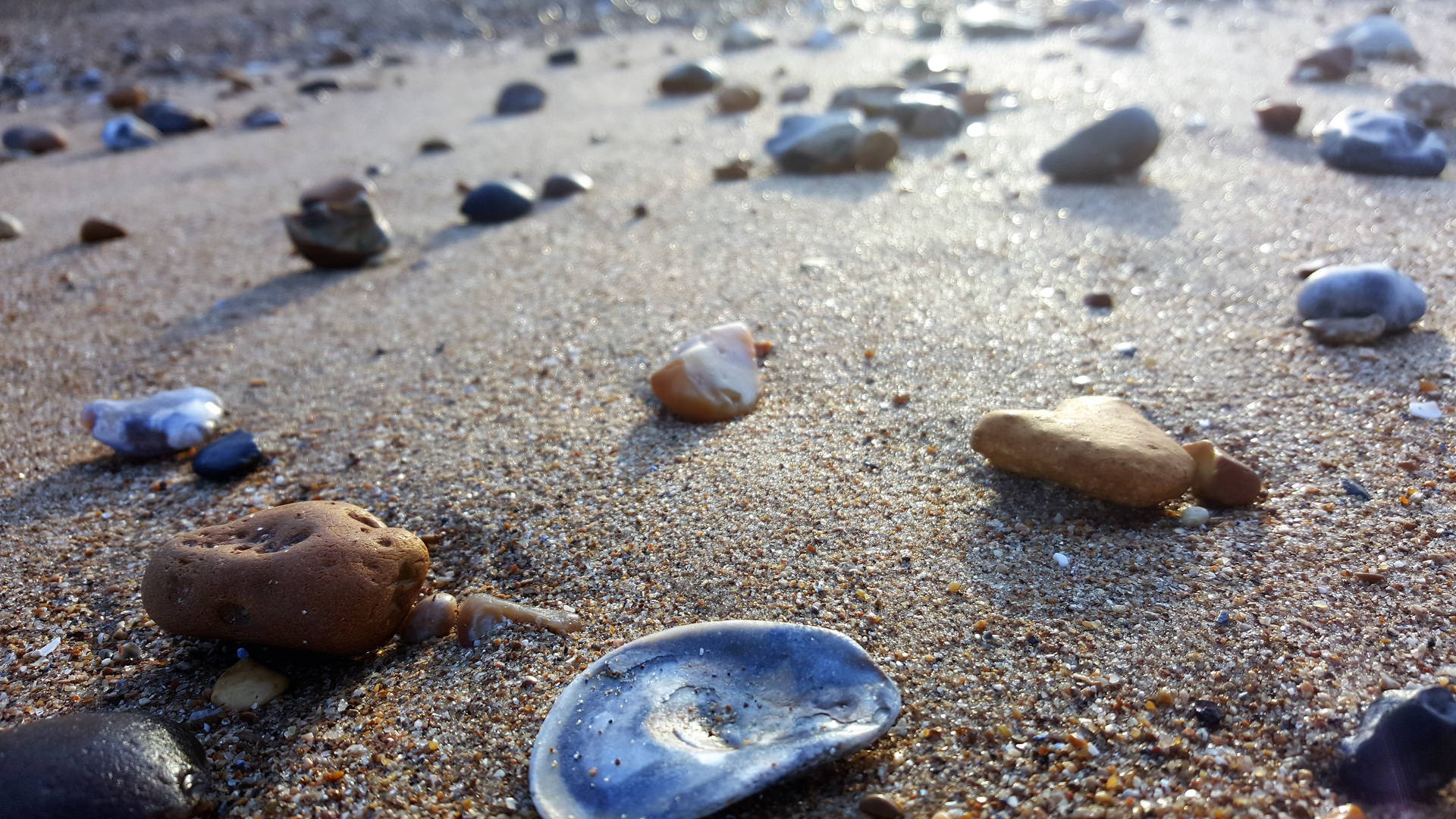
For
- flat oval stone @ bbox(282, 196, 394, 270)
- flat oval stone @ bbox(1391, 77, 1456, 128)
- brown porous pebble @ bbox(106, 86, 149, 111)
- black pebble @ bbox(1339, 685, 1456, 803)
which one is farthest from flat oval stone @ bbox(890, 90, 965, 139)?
brown porous pebble @ bbox(106, 86, 149, 111)

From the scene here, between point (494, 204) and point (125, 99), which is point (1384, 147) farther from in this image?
point (125, 99)

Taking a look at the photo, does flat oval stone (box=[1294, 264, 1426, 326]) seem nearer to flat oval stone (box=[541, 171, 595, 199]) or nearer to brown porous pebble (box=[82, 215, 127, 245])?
flat oval stone (box=[541, 171, 595, 199])

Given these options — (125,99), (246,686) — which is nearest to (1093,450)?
(246,686)

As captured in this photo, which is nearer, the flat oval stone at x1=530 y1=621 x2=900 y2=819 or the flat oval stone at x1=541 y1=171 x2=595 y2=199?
the flat oval stone at x1=530 y1=621 x2=900 y2=819

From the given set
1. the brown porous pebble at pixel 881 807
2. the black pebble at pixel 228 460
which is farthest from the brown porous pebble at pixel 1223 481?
the black pebble at pixel 228 460

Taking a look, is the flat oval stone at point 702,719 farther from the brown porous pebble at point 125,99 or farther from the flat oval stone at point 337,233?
the brown porous pebble at point 125,99
